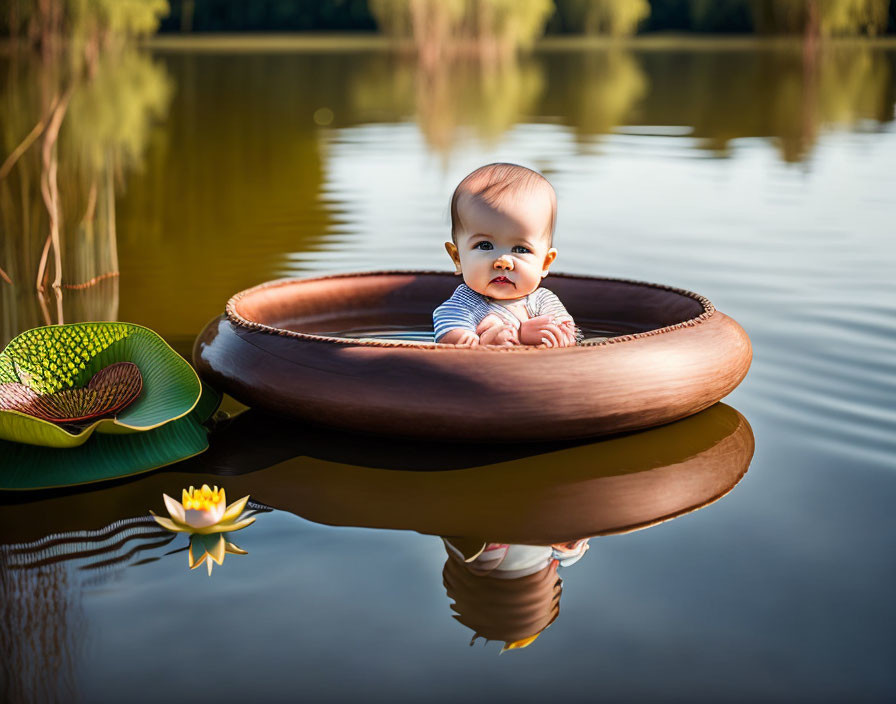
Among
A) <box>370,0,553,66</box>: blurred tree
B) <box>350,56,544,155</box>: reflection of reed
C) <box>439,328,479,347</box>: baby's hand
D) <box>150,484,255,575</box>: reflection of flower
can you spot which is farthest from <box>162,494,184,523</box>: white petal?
<box>370,0,553,66</box>: blurred tree

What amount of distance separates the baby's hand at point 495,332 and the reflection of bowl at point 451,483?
0.38 m

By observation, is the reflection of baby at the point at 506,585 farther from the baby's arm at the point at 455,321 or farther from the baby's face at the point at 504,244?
the baby's face at the point at 504,244

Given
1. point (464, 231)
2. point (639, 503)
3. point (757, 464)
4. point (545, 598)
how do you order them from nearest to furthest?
point (545, 598) < point (639, 503) < point (757, 464) < point (464, 231)

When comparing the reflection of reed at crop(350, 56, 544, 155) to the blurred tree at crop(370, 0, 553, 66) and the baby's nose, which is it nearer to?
the blurred tree at crop(370, 0, 553, 66)

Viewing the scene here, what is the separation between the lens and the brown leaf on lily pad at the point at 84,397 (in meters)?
3.24

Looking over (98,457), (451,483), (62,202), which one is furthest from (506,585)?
(62,202)

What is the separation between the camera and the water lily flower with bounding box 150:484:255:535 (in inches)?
104

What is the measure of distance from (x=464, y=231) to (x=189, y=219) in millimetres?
4284

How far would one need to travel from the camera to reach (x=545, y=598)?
7.89 feet

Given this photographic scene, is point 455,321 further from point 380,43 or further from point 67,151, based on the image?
point 380,43

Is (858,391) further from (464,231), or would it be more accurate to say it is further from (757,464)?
(464,231)

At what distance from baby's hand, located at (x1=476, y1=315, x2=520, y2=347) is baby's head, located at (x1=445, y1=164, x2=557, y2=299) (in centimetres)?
9

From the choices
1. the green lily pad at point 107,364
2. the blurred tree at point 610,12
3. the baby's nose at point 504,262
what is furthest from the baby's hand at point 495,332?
the blurred tree at point 610,12

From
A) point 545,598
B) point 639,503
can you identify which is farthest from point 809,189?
point 545,598
